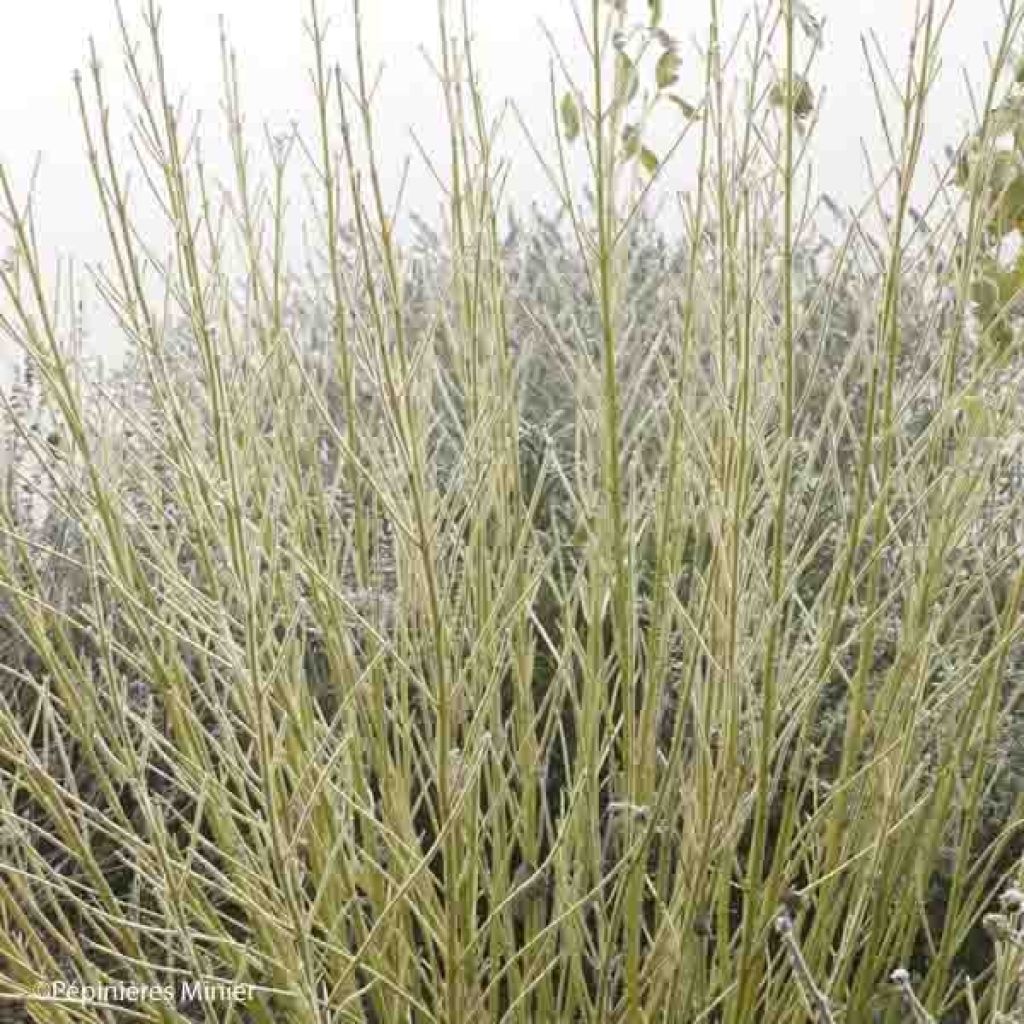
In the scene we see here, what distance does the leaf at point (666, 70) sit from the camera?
1.81m

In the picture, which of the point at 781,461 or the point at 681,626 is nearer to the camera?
the point at 781,461

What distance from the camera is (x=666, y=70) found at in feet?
5.98

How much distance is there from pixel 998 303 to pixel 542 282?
5.77 ft

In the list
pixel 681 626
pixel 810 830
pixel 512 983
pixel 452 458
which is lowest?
pixel 512 983

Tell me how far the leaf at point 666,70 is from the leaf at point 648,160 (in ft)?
0.53

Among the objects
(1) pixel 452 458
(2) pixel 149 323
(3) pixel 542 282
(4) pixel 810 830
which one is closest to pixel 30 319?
(2) pixel 149 323

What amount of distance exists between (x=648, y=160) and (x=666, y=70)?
0.67 feet

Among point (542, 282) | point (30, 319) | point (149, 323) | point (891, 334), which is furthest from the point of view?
point (542, 282)

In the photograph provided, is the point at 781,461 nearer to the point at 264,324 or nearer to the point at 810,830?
the point at 810,830

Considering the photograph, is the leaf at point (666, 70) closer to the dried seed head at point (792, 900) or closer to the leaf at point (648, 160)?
the leaf at point (648, 160)

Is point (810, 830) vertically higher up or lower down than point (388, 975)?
higher up

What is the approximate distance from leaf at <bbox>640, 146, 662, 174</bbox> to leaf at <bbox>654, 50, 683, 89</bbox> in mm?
161

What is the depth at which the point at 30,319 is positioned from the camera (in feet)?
5.27

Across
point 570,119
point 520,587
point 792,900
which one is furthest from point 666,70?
point 792,900
